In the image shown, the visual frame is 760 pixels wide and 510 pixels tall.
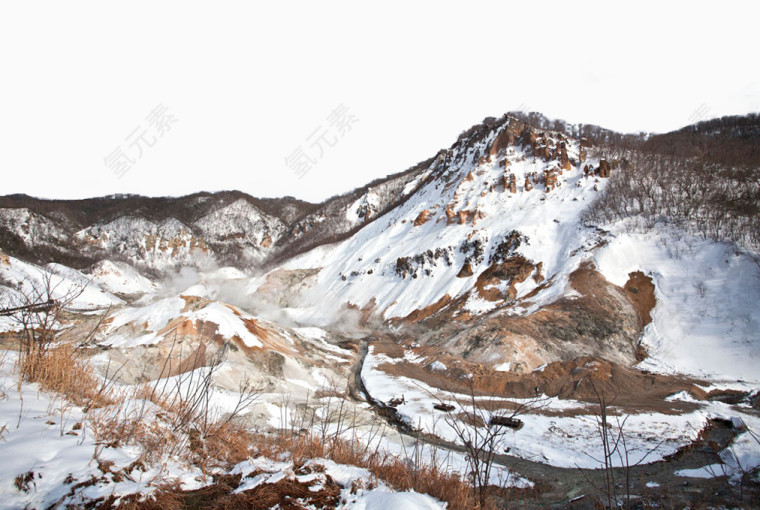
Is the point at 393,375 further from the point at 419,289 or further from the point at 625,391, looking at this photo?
the point at 419,289

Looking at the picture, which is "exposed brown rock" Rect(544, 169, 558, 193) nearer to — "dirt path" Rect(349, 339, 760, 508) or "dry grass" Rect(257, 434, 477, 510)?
"dirt path" Rect(349, 339, 760, 508)

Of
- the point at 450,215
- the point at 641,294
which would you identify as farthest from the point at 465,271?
the point at 641,294

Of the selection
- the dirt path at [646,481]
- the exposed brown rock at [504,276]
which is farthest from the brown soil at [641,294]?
the dirt path at [646,481]

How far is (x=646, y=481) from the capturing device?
32.8ft

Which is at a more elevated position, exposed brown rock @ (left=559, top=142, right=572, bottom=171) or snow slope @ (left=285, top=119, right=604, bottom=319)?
exposed brown rock @ (left=559, top=142, right=572, bottom=171)

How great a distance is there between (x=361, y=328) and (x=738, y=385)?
1389 inches

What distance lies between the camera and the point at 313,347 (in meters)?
31.5

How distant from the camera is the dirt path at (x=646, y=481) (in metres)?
6.79

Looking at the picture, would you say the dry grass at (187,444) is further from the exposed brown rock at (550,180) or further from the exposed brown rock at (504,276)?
the exposed brown rock at (550,180)

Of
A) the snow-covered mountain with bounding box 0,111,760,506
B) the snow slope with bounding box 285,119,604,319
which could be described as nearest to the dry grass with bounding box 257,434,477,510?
the snow-covered mountain with bounding box 0,111,760,506

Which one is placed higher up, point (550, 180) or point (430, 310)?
point (550, 180)

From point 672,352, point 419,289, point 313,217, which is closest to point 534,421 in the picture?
point 672,352

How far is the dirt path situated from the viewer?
6.79 metres

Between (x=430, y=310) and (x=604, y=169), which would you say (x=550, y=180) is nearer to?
(x=604, y=169)
